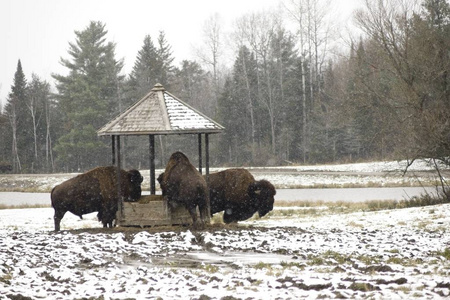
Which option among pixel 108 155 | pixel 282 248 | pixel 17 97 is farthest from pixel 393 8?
pixel 17 97

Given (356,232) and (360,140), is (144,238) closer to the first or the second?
(356,232)

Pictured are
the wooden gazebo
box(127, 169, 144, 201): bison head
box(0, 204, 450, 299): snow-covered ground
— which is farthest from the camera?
box(127, 169, 144, 201): bison head

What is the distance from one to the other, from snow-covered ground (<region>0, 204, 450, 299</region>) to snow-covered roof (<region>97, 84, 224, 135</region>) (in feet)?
8.24

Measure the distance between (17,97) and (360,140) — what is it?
34.7 m

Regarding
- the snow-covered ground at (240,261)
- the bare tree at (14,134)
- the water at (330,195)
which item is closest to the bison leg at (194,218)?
the snow-covered ground at (240,261)

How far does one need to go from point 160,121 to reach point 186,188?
1.95 m

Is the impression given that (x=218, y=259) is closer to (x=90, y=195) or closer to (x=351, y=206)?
(x=90, y=195)

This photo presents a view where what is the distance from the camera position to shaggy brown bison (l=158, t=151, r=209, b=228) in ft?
50.2

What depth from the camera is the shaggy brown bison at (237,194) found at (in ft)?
55.8

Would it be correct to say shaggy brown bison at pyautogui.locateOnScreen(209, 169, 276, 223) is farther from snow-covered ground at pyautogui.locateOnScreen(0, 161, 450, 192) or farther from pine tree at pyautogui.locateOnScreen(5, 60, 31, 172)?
pine tree at pyautogui.locateOnScreen(5, 60, 31, 172)

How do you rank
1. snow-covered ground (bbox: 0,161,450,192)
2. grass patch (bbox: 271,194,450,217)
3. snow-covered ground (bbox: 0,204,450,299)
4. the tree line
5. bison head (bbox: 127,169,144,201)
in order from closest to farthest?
snow-covered ground (bbox: 0,204,450,299)
bison head (bbox: 127,169,144,201)
grass patch (bbox: 271,194,450,217)
snow-covered ground (bbox: 0,161,450,192)
the tree line

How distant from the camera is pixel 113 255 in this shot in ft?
38.5

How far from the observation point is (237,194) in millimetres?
16969

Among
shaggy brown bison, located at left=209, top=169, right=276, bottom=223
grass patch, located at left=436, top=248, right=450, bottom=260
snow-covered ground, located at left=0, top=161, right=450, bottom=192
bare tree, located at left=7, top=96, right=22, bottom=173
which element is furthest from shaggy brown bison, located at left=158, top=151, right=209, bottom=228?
bare tree, located at left=7, top=96, right=22, bottom=173
